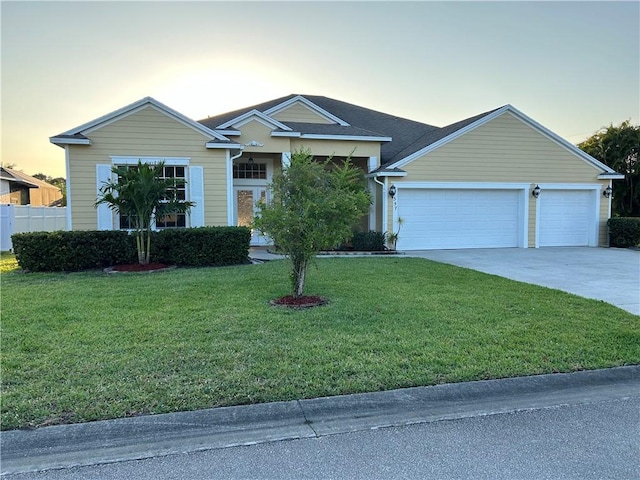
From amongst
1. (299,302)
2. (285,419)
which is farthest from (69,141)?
(285,419)

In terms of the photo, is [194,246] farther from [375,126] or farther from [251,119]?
[375,126]

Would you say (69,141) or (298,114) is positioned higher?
(298,114)

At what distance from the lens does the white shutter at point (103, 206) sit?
11.7 m

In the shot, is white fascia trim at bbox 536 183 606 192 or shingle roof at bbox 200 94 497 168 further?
white fascia trim at bbox 536 183 606 192

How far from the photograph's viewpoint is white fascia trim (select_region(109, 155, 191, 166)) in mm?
11852

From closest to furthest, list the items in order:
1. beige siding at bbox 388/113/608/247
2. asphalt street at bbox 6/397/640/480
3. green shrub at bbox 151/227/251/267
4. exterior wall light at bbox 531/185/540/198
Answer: asphalt street at bbox 6/397/640/480, green shrub at bbox 151/227/251/267, beige siding at bbox 388/113/608/247, exterior wall light at bbox 531/185/540/198

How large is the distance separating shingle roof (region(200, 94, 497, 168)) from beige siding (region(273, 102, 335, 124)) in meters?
0.54

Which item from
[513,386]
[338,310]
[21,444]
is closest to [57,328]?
[21,444]

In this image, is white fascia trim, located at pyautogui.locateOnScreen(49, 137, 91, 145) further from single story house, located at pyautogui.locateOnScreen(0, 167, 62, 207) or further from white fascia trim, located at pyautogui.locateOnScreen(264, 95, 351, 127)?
single story house, located at pyautogui.locateOnScreen(0, 167, 62, 207)

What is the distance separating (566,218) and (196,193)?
538 inches

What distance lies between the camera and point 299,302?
6.36m

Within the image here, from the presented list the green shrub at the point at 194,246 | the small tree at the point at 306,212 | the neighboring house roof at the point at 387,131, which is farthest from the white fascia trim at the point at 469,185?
the small tree at the point at 306,212

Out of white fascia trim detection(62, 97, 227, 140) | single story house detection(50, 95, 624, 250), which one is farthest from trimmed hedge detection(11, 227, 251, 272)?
Result: white fascia trim detection(62, 97, 227, 140)

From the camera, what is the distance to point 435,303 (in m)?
6.44
